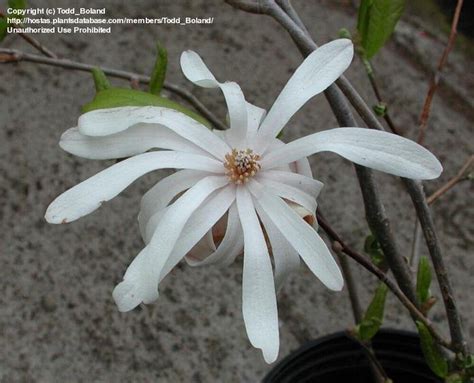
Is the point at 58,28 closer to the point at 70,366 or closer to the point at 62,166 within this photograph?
the point at 62,166

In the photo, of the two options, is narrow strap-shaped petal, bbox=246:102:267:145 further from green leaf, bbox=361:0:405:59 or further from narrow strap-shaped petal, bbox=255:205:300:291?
green leaf, bbox=361:0:405:59

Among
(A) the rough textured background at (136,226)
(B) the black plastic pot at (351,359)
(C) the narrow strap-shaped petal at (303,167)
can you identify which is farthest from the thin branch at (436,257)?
(A) the rough textured background at (136,226)

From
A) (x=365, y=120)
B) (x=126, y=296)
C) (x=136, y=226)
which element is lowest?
(x=126, y=296)

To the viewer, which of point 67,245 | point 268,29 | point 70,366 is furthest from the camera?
point 268,29

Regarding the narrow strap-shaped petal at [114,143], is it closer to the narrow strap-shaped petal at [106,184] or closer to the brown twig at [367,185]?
the narrow strap-shaped petal at [106,184]

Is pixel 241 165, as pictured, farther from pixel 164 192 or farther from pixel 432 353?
pixel 432 353

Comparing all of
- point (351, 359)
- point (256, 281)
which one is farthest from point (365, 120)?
point (351, 359)

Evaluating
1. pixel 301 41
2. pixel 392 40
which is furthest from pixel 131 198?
pixel 301 41

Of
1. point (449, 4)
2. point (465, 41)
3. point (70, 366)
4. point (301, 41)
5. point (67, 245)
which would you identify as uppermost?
point (449, 4)
